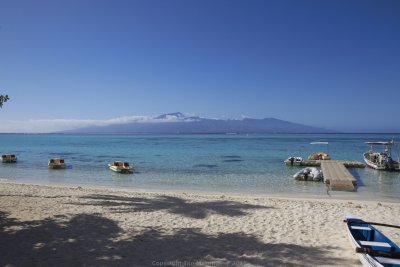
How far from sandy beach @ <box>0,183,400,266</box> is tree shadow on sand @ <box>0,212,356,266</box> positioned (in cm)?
2

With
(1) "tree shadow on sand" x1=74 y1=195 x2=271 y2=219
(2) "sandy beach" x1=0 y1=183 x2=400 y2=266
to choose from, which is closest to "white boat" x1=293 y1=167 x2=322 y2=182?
(2) "sandy beach" x1=0 y1=183 x2=400 y2=266

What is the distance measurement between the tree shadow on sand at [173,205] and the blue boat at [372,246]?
4.46 meters

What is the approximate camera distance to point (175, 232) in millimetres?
10000

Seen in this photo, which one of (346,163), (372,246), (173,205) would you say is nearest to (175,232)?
(173,205)

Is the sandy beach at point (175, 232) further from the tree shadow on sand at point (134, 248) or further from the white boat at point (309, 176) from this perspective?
the white boat at point (309, 176)

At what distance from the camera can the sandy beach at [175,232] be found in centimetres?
778

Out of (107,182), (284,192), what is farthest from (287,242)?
(107,182)

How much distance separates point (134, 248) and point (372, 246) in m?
5.87

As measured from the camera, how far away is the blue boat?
21.2ft

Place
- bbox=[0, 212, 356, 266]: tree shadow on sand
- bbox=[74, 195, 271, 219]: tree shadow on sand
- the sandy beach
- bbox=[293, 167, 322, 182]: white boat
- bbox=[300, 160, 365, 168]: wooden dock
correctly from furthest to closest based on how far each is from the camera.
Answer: bbox=[300, 160, 365, 168]: wooden dock < bbox=[293, 167, 322, 182]: white boat < bbox=[74, 195, 271, 219]: tree shadow on sand < the sandy beach < bbox=[0, 212, 356, 266]: tree shadow on sand

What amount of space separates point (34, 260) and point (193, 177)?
66.0 feet

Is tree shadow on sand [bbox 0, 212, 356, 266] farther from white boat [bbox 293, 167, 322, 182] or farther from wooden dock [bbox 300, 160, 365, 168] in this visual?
wooden dock [bbox 300, 160, 365, 168]

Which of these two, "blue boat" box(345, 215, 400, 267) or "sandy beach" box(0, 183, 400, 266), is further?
"sandy beach" box(0, 183, 400, 266)

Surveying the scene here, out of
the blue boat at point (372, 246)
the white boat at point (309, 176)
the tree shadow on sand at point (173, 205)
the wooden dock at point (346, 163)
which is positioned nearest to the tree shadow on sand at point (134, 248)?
the blue boat at point (372, 246)
